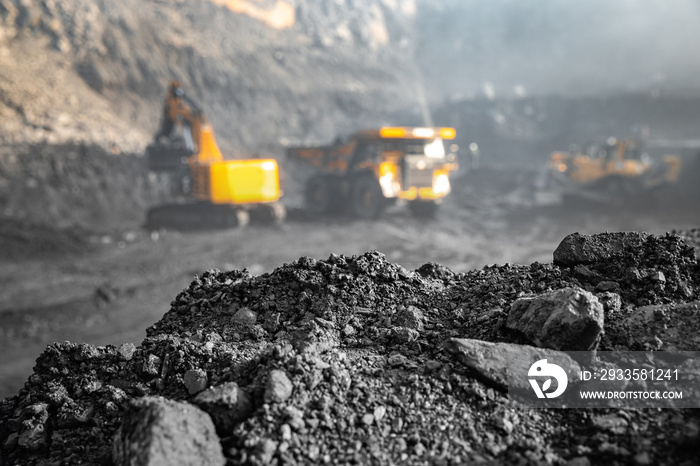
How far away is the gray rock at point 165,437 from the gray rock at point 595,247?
2080 millimetres

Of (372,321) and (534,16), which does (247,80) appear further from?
(534,16)

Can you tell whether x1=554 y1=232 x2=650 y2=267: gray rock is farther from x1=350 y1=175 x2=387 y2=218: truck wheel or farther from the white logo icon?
x1=350 y1=175 x2=387 y2=218: truck wheel

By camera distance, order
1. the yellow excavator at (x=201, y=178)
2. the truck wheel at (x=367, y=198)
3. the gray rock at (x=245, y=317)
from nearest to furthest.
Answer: the gray rock at (x=245, y=317), the yellow excavator at (x=201, y=178), the truck wheel at (x=367, y=198)

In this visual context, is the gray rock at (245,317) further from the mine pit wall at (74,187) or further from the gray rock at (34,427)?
the mine pit wall at (74,187)

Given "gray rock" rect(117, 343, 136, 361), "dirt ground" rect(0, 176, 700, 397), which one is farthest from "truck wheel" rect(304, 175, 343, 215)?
"gray rock" rect(117, 343, 136, 361)

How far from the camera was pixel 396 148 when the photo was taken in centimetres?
1415

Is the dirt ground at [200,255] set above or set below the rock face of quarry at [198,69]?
below

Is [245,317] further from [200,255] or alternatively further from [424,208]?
[424,208]

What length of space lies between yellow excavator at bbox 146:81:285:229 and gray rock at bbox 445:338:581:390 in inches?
420

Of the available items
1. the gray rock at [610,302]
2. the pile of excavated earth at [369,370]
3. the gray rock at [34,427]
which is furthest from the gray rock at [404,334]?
the gray rock at [34,427]

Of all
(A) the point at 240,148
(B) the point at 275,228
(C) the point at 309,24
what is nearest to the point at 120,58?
(A) the point at 240,148

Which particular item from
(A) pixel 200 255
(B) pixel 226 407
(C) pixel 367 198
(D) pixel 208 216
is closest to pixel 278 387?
(B) pixel 226 407

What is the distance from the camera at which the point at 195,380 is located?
94.2 inches

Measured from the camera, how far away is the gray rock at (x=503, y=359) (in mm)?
2201
